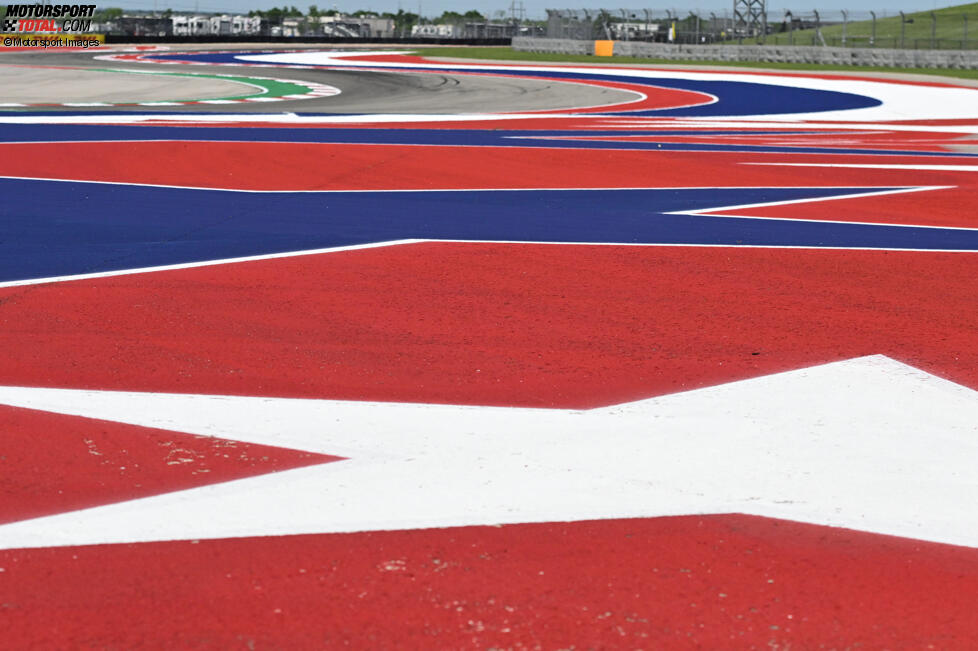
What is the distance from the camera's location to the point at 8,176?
1450 cm

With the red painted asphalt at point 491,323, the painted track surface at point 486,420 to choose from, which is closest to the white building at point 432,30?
the painted track surface at point 486,420

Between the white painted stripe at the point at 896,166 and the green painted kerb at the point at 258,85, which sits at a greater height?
the white painted stripe at the point at 896,166

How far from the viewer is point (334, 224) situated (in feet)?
36.5

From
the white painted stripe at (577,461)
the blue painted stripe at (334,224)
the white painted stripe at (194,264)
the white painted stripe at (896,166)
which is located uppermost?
the white painted stripe at (577,461)

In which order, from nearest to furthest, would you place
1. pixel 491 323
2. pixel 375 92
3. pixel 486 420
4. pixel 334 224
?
pixel 486 420
pixel 491 323
pixel 334 224
pixel 375 92

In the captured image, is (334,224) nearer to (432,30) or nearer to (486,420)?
(486,420)

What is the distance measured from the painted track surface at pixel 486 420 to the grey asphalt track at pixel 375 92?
15023mm

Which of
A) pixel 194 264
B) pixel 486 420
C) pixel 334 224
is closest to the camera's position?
pixel 486 420

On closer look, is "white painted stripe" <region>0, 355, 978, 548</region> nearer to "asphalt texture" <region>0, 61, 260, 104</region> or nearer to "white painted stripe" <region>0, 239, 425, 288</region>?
"white painted stripe" <region>0, 239, 425, 288</region>

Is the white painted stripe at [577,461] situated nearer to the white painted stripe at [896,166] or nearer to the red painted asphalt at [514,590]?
the red painted asphalt at [514,590]

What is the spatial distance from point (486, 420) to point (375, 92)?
→ 2879 centimetres

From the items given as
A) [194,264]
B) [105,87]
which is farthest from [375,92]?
[194,264]

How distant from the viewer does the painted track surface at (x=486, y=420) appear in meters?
3.71

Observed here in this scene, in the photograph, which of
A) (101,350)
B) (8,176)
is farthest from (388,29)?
(101,350)
